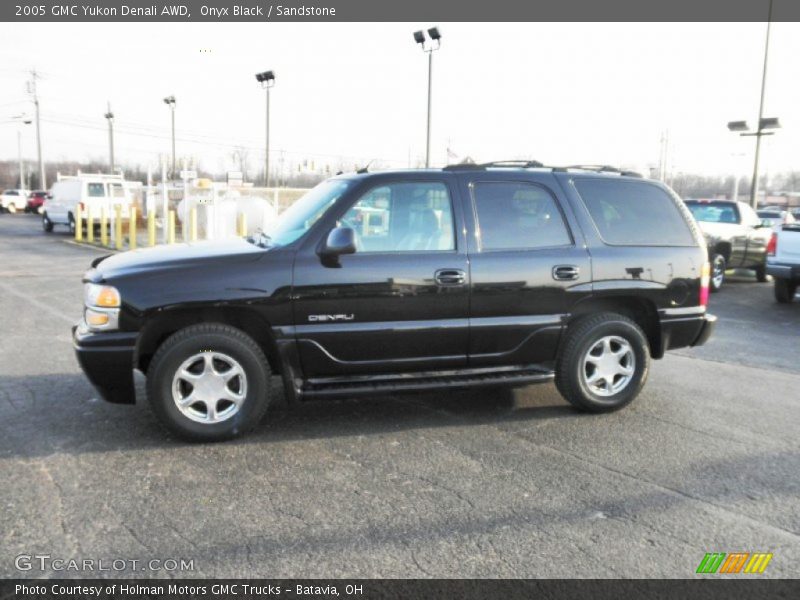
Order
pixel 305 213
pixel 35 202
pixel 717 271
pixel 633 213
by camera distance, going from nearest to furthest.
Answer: pixel 305 213
pixel 633 213
pixel 717 271
pixel 35 202

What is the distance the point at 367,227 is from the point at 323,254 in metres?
0.42

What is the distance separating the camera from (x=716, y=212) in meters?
13.8

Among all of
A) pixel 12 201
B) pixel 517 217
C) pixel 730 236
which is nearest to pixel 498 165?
pixel 517 217

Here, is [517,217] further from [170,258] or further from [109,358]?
[109,358]

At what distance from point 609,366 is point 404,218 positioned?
1.96m

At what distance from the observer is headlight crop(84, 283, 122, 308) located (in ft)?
14.3

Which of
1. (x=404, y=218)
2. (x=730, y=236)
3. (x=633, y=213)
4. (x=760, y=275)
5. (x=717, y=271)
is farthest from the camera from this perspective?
(x=760, y=275)

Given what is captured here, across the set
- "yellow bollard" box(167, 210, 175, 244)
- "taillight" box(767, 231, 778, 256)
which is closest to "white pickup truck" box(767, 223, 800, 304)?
"taillight" box(767, 231, 778, 256)

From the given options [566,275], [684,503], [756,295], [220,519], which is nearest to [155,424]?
[220,519]

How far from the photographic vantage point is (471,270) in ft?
15.8

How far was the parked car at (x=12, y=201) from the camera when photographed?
45344 mm

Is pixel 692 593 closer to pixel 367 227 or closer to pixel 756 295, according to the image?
pixel 367 227

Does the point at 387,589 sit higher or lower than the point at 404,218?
lower

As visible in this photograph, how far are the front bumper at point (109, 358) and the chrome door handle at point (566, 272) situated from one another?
3002 mm
